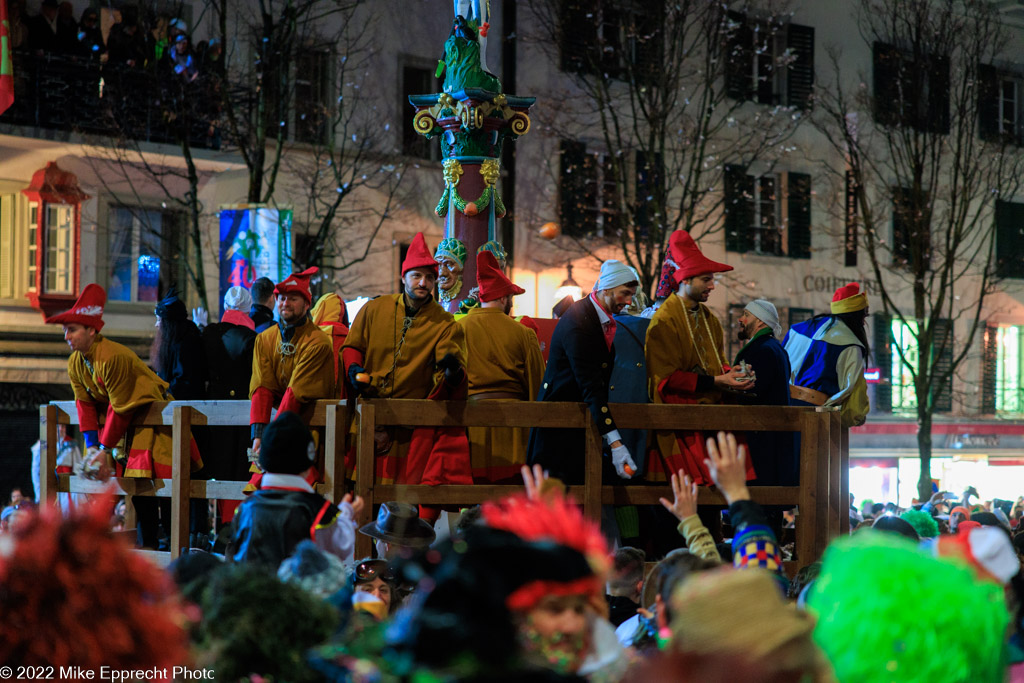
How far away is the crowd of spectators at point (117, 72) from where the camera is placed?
19.2 metres

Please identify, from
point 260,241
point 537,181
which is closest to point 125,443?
point 260,241

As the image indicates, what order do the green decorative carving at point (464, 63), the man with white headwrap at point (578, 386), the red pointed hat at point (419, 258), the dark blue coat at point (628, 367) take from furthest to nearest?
the green decorative carving at point (464, 63) < the dark blue coat at point (628, 367) < the red pointed hat at point (419, 258) < the man with white headwrap at point (578, 386)

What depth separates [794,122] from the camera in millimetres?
26109

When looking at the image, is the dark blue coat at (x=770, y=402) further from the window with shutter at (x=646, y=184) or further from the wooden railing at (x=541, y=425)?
the window with shutter at (x=646, y=184)

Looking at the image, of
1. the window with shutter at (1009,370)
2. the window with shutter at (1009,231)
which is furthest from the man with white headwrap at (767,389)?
the window with shutter at (1009,370)

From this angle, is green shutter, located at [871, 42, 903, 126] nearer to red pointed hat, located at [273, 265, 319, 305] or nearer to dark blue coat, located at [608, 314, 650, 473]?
dark blue coat, located at [608, 314, 650, 473]

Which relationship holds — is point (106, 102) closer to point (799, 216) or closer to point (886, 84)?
point (799, 216)

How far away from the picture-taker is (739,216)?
2603cm

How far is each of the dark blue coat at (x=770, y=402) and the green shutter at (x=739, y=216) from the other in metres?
17.1

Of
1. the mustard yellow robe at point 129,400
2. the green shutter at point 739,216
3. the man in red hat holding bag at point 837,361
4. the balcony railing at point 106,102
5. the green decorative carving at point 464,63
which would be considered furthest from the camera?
the green shutter at point 739,216

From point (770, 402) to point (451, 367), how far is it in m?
2.32

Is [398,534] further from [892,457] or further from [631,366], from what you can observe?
[892,457]

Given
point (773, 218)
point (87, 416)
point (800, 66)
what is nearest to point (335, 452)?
point (87, 416)

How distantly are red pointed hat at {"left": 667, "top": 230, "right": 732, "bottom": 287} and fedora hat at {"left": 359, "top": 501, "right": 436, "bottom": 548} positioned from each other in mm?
2323
